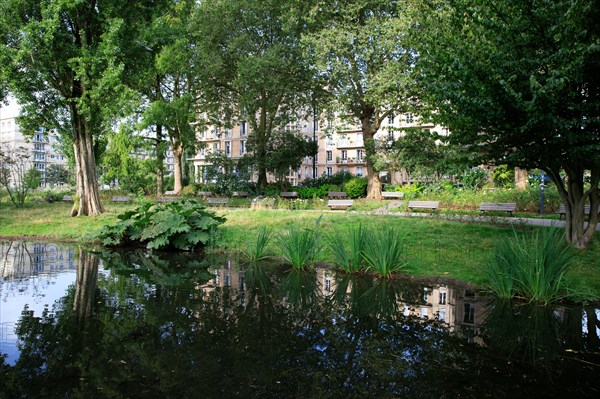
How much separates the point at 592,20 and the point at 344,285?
21.0 feet

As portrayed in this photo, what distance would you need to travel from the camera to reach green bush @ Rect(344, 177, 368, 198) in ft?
87.7

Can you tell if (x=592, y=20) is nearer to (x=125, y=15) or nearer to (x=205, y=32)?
(x=125, y=15)

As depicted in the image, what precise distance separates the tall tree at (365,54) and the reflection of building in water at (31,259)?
46.1ft

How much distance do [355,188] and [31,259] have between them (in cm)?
1952

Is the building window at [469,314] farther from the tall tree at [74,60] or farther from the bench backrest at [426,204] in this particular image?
the tall tree at [74,60]

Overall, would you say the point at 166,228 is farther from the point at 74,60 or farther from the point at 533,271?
the point at 74,60

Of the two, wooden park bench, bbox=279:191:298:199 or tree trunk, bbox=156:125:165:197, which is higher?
tree trunk, bbox=156:125:165:197

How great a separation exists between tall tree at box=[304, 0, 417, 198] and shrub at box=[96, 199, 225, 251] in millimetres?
11290

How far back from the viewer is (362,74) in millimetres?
22812

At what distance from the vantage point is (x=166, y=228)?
422 inches

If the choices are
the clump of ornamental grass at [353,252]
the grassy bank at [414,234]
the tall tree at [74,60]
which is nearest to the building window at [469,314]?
the grassy bank at [414,234]

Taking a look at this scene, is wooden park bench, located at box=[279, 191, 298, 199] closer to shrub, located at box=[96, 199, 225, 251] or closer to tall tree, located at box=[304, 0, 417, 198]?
tall tree, located at box=[304, 0, 417, 198]

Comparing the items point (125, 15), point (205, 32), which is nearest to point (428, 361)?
point (125, 15)

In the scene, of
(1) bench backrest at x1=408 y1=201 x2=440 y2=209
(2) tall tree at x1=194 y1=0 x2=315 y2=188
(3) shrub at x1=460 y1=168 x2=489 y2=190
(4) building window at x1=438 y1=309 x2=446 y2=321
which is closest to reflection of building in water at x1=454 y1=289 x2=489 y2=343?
(4) building window at x1=438 y1=309 x2=446 y2=321
